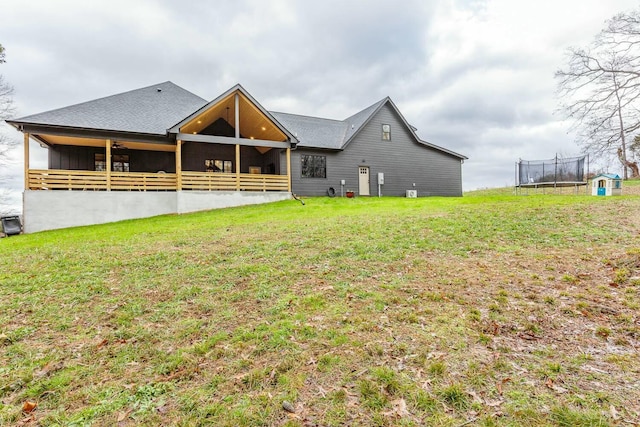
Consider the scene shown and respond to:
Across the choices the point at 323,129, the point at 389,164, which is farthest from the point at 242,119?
the point at 389,164

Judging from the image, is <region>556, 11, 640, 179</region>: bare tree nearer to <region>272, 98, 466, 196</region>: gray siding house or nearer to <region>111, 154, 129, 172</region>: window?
<region>272, 98, 466, 196</region>: gray siding house

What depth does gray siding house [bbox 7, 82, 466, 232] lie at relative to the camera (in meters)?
14.3

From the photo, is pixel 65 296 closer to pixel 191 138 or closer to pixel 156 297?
pixel 156 297

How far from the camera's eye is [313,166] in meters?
19.5

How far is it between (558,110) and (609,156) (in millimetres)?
3301

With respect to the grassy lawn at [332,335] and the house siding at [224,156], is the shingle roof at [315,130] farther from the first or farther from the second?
the grassy lawn at [332,335]

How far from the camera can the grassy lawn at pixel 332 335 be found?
2.30m

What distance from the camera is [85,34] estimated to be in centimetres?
1925

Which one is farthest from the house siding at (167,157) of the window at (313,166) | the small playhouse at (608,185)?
the small playhouse at (608,185)

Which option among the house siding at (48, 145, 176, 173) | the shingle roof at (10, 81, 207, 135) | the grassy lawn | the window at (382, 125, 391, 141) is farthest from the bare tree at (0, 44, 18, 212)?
the window at (382, 125, 391, 141)

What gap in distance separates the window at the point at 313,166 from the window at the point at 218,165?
484 cm

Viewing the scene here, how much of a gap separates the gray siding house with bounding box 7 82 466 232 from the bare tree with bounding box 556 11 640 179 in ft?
26.2

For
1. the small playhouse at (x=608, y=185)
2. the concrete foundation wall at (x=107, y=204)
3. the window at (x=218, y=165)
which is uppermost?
the window at (x=218, y=165)

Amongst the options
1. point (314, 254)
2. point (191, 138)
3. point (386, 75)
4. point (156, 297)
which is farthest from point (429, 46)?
point (156, 297)
